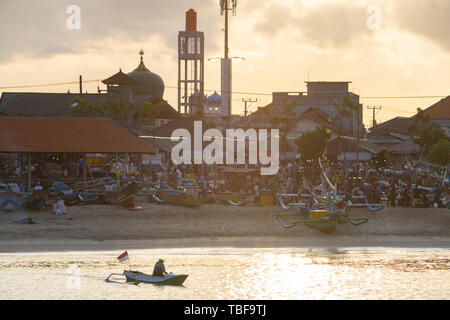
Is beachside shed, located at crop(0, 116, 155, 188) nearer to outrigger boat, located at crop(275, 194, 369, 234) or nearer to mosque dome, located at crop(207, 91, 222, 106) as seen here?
outrigger boat, located at crop(275, 194, 369, 234)

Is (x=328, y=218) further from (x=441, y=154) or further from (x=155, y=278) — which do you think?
(x=441, y=154)

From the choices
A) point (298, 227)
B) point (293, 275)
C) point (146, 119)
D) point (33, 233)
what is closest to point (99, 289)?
point (293, 275)

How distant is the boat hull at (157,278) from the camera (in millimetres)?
23328

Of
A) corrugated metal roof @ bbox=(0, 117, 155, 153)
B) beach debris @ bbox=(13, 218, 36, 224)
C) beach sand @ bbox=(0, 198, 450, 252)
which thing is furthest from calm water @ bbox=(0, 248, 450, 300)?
corrugated metal roof @ bbox=(0, 117, 155, 153)

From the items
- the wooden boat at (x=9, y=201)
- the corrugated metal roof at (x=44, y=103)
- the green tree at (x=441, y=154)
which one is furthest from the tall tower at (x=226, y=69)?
the wooden boat at (x=9, y=201)

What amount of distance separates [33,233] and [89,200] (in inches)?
245

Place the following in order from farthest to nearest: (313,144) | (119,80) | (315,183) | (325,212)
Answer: (119,80), (313,144), (315,183), (325,212)

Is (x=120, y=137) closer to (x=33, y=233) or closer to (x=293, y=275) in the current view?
(x=33, y=233)

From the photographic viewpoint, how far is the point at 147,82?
10738 centimetres

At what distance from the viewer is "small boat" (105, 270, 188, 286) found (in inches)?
918

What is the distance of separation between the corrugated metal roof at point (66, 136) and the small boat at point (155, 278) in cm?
1854

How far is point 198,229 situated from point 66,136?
13.6 m

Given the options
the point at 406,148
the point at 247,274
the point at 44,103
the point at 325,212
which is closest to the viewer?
the point at 247,274

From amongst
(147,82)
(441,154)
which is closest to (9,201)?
(441,154)
